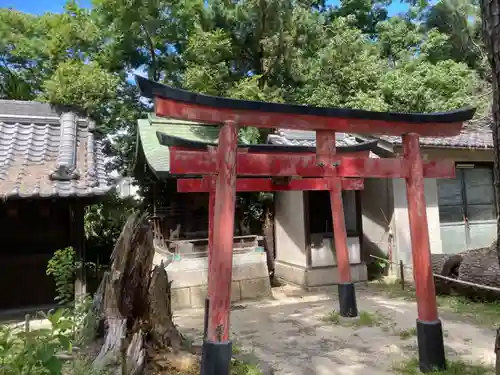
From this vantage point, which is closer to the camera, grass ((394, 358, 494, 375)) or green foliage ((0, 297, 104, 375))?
green foliage ((0, 297, 104, 375))

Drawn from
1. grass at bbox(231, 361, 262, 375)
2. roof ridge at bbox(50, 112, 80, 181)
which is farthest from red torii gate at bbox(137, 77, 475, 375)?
roof ridge at bbox(50, 112, 80, 181)

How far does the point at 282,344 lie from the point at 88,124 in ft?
21.4

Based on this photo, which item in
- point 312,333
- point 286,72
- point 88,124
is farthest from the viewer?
point 286,72

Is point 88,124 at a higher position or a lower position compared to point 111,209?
higher

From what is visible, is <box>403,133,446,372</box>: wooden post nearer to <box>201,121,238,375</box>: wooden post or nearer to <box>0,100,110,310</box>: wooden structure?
<box>201,121,238,375</box>: wooden post

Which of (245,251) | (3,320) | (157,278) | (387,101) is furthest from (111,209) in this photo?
(387,101)

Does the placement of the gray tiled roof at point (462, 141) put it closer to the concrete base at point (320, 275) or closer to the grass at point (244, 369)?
the concrete base at point (320, 275)

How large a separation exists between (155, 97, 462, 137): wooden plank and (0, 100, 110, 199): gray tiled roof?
2937mm

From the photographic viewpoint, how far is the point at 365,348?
230 inches

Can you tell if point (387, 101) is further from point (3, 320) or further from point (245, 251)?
point (3, 320)

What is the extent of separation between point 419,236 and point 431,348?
4.19 feet

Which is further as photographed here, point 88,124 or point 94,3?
point 94,3

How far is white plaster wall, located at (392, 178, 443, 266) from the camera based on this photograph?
10547mm

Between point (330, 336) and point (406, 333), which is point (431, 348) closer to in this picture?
point (406, 333)
